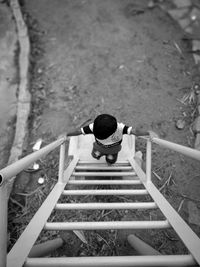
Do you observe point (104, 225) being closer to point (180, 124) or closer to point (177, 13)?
point (180, 124)

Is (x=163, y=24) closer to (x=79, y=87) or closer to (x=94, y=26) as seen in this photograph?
(x=94, y=26)

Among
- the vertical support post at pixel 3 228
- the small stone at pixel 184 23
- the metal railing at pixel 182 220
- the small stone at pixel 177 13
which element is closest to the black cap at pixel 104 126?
the metal railing at pixel 182 220

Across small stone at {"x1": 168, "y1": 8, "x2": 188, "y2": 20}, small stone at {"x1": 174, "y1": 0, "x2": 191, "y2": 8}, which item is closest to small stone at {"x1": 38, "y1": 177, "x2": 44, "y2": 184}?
small stone at {"x1": 168, "y1": 8, "x2": 188, "y2": 20}

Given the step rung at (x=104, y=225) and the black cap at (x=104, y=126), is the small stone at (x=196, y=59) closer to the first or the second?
the black cap at (x=104, y=126)

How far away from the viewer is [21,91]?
4473 mm

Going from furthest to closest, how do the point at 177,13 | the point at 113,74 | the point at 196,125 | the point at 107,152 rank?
the point at 177,13 < the point at 113,74 < the point at 196,125 < the point at 107,152

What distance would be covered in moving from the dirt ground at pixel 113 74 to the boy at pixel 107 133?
835mm

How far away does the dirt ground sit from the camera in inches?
158

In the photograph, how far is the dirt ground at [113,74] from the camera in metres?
4.01

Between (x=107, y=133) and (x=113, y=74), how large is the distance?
86.5 inches

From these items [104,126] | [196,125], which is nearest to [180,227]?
[104,126]

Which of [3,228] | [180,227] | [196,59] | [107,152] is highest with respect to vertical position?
[196,59]

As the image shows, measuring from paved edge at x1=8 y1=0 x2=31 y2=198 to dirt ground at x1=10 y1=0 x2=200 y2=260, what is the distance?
0.49ft

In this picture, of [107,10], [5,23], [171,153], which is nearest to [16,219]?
[171,153]
